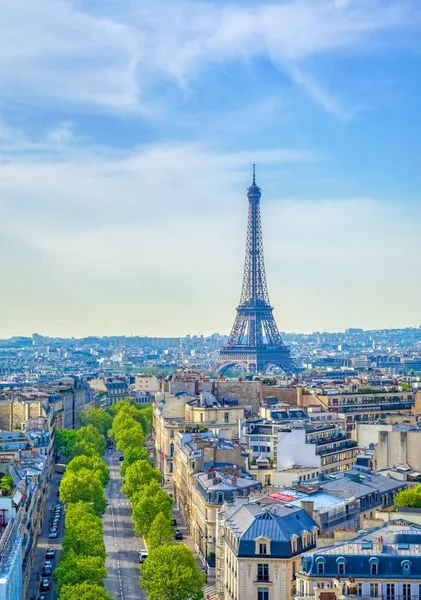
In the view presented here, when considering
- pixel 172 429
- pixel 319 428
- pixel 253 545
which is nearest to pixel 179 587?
pixel 253 545

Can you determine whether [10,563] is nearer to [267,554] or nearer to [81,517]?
[267,554]

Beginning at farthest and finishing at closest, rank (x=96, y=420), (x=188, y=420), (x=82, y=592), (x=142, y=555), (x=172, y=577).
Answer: (x=96, y=420) → (x=188, y=420) → (x=142, y=555) → (x=172, y=577) → (x=82, y=592)

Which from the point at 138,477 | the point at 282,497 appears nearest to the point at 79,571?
the point at 282,497

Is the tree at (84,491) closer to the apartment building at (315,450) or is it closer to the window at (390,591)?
the apartment building at (315,450)

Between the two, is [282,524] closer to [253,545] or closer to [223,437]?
[253,545]

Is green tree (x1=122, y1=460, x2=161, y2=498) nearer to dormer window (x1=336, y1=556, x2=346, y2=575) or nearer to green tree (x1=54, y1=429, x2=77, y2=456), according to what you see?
green tree (x1=54, y1=429, x2=77, y2=456)

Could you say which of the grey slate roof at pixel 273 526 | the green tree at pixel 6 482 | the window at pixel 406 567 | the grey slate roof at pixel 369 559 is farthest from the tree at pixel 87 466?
the window at pixel 406 567
